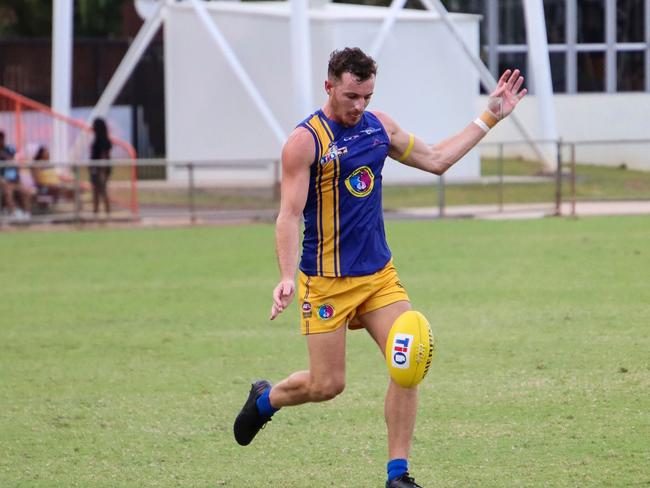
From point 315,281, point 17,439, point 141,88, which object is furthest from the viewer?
point 141,88

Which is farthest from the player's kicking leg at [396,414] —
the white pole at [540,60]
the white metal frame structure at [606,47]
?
the white metal frame structure at [606,47]

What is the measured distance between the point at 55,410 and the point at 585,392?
344 cm

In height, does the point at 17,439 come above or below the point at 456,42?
below

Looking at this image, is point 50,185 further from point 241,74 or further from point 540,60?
point 540,60

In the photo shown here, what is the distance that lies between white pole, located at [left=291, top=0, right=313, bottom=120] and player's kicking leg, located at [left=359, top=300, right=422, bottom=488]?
18.3m

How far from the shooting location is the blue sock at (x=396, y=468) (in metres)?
6.35

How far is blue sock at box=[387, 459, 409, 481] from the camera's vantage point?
6348mm

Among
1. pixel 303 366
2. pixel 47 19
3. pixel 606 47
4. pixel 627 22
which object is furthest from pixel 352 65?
pixel 47 19

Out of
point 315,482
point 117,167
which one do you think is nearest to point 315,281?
point 315,482

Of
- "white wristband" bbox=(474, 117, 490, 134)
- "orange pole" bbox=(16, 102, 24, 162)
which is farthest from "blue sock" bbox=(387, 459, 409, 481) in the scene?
"orange pole" bbox=(16, 102, 24, 162)

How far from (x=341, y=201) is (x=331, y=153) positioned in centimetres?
25

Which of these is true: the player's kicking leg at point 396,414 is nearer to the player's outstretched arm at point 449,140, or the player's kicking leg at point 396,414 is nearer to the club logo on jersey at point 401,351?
the club logo on jersey at point 401,351

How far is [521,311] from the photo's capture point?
12.3 m

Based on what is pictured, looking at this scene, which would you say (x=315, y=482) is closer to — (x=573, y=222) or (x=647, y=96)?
(x=573, y=222)
